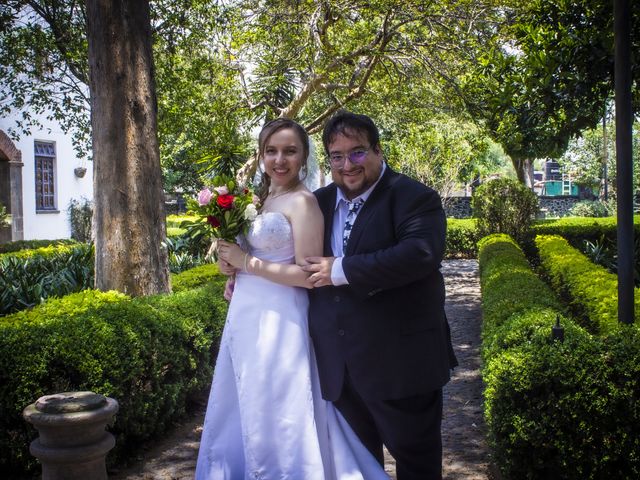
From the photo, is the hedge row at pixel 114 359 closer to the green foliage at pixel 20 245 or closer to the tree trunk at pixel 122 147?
the tree trunk at pixel 122 147

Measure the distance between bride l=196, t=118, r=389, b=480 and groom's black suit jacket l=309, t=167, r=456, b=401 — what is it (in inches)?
13.0

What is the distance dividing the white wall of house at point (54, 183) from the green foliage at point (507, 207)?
12984mm

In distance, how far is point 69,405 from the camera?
2.83 m

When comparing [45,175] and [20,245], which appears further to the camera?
[45,175]

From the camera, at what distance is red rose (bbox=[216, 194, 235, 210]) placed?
345cm

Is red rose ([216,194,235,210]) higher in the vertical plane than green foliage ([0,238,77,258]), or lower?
higher

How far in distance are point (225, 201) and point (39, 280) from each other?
6247 millimetres

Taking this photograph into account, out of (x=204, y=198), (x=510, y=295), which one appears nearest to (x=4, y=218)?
(x=510, y=295)

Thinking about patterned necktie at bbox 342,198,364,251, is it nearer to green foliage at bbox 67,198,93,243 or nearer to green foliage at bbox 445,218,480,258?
green foliage at bbox 445,218,480,258

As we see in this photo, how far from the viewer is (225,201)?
136 inches

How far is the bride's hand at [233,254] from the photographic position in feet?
11.3

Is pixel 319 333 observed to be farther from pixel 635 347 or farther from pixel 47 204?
pixel 47 204

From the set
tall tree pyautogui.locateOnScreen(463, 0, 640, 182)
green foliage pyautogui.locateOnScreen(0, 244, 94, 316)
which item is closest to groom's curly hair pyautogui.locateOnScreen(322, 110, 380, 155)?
tall tree pyautogui.locateOnScreen(463, 0, 640, 182)

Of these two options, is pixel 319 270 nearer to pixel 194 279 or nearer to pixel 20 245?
pixel 194 279
